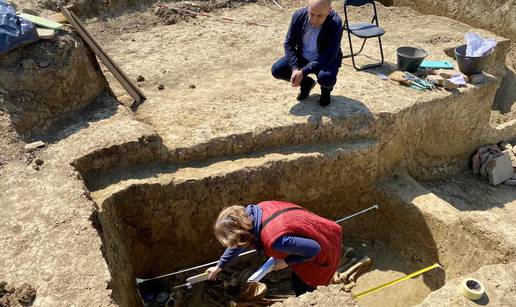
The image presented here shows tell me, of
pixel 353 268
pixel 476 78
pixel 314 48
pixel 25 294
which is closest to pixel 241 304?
pixel 353 268

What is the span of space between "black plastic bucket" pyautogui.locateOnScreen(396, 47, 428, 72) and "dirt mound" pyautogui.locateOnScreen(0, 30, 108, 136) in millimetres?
4880

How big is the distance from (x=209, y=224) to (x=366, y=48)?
5.05 meters

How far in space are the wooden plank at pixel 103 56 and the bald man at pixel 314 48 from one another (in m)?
2.17

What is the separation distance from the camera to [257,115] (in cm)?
568

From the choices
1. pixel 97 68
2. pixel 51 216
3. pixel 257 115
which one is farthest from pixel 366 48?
pixel 51 216

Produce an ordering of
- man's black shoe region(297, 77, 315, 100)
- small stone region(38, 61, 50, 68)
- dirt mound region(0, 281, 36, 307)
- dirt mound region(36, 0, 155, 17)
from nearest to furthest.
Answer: dirt mound region(0, 281, 36, 307) < small stone region(38, 61, 50, 68) < man's black shoe region(297, 77, 315, 100) < dirt mound region(36, 0, 155, 17)

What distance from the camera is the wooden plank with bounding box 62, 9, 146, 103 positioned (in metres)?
5.61

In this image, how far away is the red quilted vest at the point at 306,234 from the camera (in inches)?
134

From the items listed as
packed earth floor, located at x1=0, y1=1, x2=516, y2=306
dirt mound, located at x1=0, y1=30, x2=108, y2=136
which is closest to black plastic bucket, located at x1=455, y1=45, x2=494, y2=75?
packed earth floor, located at x1=0, y1=1, x2=516, y2=306

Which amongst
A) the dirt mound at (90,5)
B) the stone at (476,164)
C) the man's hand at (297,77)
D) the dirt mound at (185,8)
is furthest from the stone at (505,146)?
the dirt mound at (90,5)

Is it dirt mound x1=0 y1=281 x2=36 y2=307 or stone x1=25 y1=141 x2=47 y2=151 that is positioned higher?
stone x1=25 y1=141 x2=47 y2=151

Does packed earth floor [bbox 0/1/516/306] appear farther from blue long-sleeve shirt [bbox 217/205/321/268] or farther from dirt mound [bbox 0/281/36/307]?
blue long-sleeve shirt [bbox 217/205/321/268]

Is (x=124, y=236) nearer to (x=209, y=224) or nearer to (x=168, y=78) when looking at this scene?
(x=209, y=224)

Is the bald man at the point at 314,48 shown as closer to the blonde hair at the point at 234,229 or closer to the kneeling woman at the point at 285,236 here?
the kneeling woman at the point at 285,236
